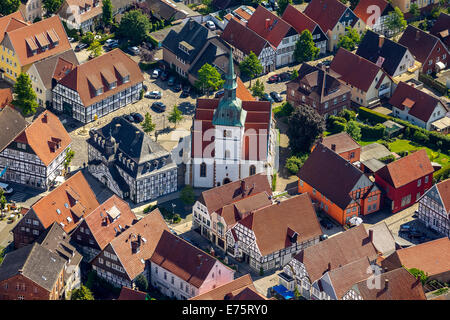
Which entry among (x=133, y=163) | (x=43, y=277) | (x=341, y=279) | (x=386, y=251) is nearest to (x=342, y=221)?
(x=386, y=251)

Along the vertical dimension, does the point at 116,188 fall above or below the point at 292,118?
below

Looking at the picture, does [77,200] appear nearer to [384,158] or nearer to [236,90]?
[236,90]

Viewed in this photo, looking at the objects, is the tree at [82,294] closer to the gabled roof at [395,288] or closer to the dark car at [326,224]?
the gabled roof at [395,288]

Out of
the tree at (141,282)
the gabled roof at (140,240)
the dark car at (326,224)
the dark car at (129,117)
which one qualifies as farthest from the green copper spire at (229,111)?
the tree at (141,282)

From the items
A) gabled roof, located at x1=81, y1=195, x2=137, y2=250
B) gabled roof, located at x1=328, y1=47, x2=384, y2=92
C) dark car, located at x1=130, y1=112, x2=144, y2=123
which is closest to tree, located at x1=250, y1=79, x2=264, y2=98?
gabled roof, located at x1=328, y1=47, x2=384, y2=92

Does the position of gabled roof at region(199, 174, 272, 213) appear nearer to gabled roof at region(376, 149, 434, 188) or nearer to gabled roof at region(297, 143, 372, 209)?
gabled roof at region(297, 143, 372, 209)

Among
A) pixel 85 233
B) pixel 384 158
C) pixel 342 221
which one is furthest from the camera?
pixel 384 158

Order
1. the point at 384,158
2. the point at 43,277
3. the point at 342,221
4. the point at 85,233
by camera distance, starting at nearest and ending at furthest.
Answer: the point at 43,277 < the point at 85,233 < the point at 342,221 < the point at 384,158
